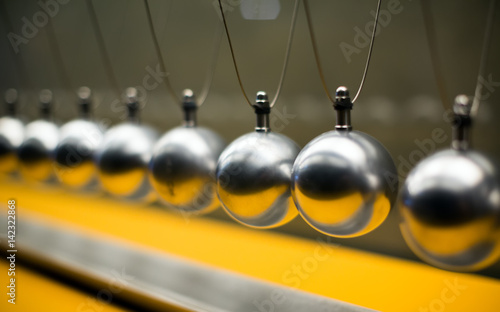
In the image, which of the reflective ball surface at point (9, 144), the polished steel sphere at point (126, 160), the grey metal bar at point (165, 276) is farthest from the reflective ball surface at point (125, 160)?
the grey metal bar at point (165, 276)

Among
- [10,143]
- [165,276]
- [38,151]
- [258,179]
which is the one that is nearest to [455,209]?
[258,179]

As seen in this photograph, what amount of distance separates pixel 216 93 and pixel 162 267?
1220 mm

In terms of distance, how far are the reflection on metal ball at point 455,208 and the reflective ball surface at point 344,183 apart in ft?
0.28

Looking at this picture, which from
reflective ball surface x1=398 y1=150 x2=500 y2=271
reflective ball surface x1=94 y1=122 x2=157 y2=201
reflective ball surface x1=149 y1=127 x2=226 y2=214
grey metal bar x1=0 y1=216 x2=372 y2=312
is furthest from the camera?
grey metal bar x1=0 y1=216 x2=372 y2=312

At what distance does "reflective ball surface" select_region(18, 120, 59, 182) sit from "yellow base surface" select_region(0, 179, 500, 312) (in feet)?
3.21

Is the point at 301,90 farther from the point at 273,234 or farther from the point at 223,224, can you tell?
the point at 223,224

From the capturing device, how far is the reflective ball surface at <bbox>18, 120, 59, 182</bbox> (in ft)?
4.94

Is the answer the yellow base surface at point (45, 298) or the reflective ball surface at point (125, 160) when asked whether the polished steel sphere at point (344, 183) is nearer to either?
the reflective ball surface at point (125, 160)

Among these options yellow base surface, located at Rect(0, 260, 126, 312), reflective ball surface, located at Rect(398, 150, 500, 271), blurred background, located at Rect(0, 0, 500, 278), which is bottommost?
yellow base surface, located at Rect(0, 260, 126, 312)

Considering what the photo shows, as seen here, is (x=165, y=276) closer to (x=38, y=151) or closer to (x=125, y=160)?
(x=38, y=151)

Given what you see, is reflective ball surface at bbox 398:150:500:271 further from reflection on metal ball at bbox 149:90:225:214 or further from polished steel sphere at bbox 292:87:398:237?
reflection on metal ball at bbox 149:90:225:214

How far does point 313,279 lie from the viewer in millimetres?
2020

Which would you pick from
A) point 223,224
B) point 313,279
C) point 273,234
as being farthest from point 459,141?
point 223,224

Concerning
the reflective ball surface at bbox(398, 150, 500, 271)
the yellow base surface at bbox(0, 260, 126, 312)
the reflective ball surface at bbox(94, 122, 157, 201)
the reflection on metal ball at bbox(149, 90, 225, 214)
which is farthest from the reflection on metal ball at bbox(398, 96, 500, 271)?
the yellow base surface at bbox(0, 260, 126, 312)
